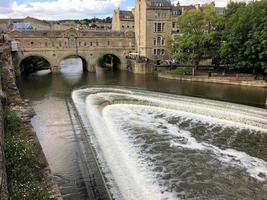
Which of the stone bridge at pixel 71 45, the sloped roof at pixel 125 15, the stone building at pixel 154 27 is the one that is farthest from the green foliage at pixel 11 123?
the sloped roof at pixel 125 15

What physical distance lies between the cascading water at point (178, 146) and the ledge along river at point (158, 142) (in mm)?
47

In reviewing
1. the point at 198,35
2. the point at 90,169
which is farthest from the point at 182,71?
the point at 90,169

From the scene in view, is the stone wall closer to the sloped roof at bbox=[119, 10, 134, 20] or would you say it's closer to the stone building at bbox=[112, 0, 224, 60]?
the stone building at bbox=[112, 0, 224, 60]

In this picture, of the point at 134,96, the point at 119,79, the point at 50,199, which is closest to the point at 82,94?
the point at 134,96

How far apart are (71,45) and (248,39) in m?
28.1

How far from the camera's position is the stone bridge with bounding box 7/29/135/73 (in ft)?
171

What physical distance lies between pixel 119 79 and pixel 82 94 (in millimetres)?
12762

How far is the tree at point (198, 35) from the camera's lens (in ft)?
149

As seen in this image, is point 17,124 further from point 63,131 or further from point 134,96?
point 134,96

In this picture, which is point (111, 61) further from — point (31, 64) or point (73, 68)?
point (31, 64)

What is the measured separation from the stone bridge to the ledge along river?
741 inches

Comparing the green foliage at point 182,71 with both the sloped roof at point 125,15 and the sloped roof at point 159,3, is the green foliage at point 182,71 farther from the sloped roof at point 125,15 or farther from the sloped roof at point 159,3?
the sloped roof at point 125,15

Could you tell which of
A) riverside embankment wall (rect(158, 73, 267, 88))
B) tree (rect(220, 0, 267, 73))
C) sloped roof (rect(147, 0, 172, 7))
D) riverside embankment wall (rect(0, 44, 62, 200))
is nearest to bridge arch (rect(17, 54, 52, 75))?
riverside embankment wall (rect(0, 44, 62, 200))

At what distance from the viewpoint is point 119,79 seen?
46969 millimetres
